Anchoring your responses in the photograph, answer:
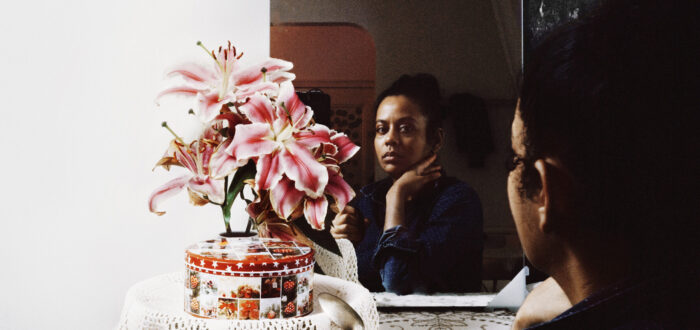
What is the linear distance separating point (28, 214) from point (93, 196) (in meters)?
0.11

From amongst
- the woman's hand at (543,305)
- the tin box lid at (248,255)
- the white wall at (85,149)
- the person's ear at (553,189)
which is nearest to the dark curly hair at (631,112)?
the person's ear at (553,189)

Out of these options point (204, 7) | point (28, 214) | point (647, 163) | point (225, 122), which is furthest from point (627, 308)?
point (28, 214)

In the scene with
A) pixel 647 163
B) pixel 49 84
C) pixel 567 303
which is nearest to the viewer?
pixel 647 163

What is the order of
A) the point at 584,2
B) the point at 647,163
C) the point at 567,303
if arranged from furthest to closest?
the point at 584,2 < the point at 567,303 < the point at 647,163

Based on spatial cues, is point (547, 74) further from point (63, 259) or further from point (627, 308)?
point (63, 259)

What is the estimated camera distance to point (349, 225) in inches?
35.2

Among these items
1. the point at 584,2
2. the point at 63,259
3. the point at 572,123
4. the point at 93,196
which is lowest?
the point at 63,259

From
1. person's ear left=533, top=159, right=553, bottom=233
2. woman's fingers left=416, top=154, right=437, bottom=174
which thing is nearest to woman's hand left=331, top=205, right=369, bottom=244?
woman's fingers left=416, top=154, right=437, bottom=174

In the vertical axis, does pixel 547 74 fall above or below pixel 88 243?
above

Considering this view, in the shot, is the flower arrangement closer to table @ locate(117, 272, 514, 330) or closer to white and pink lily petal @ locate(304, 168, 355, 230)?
white and pink lily petal @ locate(304, 168, 355, 230)

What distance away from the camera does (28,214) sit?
0.87 meters

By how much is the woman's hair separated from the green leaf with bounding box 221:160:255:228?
1.02 ft

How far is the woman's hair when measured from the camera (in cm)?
88

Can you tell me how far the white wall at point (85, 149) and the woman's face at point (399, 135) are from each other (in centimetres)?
30
